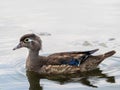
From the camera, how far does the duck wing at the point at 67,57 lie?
15.6 metres

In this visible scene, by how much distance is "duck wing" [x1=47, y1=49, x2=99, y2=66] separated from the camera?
1557 cm

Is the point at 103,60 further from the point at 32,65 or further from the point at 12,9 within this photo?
the point at 12,9

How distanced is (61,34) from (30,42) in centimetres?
230

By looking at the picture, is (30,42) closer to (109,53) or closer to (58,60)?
(58,60)

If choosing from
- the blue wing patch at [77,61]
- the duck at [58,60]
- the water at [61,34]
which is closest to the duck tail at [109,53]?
the duck at [58,60]

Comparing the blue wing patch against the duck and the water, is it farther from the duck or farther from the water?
the water

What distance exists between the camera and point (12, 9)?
66.8 ft

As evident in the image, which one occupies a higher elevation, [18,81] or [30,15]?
[30,15]

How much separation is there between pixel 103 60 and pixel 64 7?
16.0 ft

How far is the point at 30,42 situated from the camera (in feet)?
52.3

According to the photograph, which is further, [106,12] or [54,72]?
[106,12]

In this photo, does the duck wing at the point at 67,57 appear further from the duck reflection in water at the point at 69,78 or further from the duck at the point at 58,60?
the duck reflection in water at the point at 69,78

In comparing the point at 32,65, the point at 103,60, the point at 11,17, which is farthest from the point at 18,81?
the point at 11,17

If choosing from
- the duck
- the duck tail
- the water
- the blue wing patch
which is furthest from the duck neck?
the duck tail
